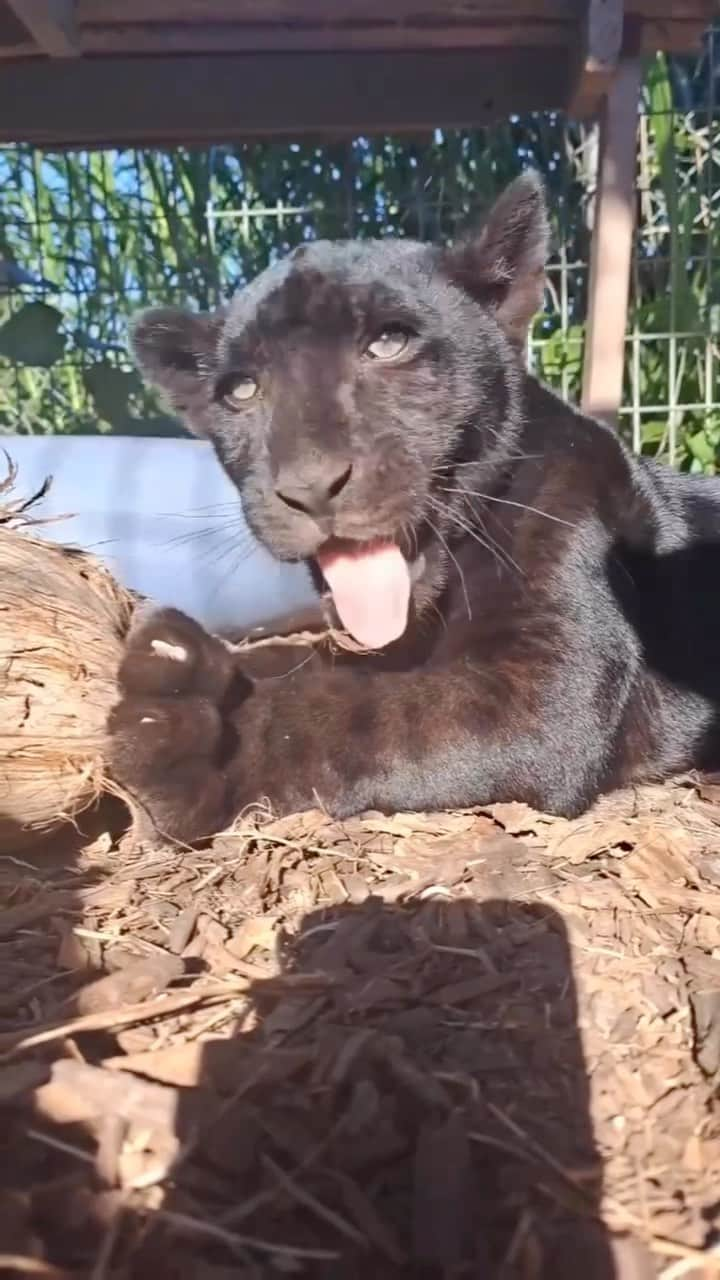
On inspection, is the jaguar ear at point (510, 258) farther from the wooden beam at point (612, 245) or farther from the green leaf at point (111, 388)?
the green leaf at point (111, 388)

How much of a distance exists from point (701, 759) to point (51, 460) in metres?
2.33

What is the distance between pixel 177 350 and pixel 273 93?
2.24 metres

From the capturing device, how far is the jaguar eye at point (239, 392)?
2703mm

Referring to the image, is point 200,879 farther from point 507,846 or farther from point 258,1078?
point 258,1078

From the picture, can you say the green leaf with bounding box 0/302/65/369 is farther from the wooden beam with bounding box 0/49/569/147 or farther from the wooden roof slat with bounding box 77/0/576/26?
the wooden roof slat with bounding box 77/0/576/26

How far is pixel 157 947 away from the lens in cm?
185

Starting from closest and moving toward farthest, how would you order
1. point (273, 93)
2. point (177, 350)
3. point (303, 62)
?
point (177, 350) → point (303, 62) → point (273, 93)

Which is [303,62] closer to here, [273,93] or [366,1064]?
[273,93]

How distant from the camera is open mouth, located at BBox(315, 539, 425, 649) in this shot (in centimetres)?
247

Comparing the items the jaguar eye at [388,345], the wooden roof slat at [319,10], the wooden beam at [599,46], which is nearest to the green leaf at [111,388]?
the wooden roof slat at [319,10]

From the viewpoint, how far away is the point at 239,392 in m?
2.73

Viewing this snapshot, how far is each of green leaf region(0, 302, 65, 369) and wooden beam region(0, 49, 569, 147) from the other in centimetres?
86

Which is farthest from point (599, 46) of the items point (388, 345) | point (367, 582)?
point (367, 582)

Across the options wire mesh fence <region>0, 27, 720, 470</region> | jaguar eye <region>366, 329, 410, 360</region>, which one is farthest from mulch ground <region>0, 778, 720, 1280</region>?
wire mesh fence <region>0, 27, 720, 470</region>
